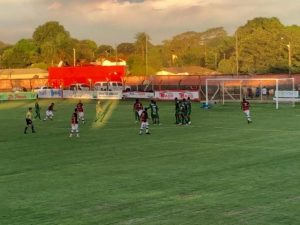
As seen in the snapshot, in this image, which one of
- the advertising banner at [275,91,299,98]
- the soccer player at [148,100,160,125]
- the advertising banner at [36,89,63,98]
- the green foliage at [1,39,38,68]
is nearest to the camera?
the soccer player at [148,100,160,125]

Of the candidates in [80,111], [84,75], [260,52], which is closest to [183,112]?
[80,111]

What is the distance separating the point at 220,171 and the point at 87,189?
4.58m

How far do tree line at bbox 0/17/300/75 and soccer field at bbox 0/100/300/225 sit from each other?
58155mm

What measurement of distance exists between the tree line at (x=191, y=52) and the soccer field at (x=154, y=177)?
58155 millimetres

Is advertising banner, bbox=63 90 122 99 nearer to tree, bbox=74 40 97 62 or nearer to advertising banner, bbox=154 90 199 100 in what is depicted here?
advertising banner, bbox=154 90 199 100

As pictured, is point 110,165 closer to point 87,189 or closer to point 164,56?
point 87,189

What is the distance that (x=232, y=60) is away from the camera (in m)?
113

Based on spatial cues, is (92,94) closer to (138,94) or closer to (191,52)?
(138,94)

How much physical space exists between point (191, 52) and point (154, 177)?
151219 millimetres

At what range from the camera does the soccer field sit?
42.8 feet

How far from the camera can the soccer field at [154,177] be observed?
13.0 meters

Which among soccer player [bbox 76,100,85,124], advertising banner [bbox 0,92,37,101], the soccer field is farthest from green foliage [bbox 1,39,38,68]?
the soccer field

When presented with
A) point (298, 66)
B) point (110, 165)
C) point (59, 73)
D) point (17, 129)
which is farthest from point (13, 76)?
point (110, 165)

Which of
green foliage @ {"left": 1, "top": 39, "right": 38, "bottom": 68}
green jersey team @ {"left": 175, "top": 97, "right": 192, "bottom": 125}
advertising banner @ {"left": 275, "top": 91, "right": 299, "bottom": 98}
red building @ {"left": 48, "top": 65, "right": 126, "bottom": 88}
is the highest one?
green foliage @ {"left": 1, "top": 39, "right": 38, "bottom": 68}
